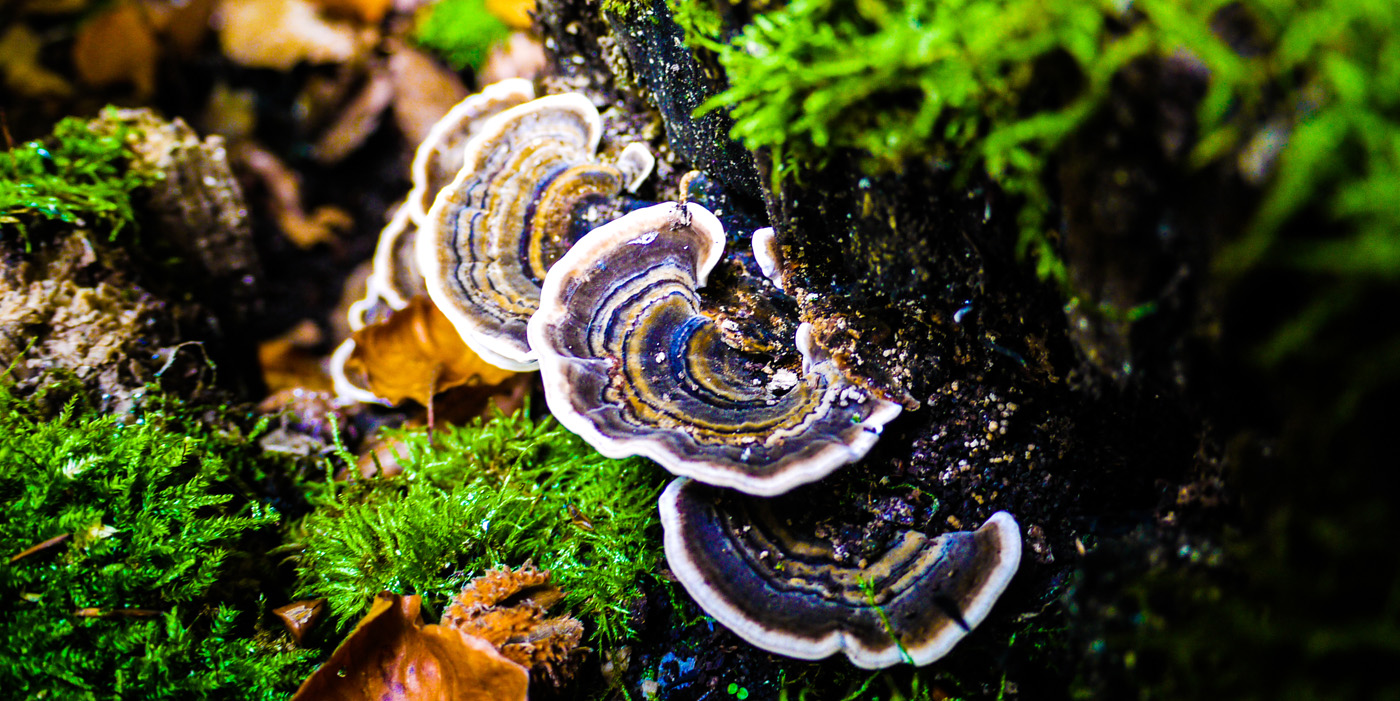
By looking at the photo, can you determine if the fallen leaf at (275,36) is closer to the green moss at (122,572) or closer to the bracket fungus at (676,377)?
the green moss at (122,572)

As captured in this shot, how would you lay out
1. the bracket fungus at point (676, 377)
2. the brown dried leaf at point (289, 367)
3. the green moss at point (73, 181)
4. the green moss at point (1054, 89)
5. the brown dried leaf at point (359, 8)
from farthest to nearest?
the brown dried leaf at point (359, 8) < the brown dried leaf at point (289, 367) < the green moss at point (73, 181) < the bracket fungus at point (676, 377) < the green moss at point (1054, 89)

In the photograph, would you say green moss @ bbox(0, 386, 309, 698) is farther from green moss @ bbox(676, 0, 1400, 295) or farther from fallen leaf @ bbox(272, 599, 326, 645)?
green moss @ bbox(676, 0, 1400, 295)

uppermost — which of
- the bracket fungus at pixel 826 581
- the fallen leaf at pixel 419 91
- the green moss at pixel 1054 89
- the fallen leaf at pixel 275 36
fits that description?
the green moss at pixel 1054 89

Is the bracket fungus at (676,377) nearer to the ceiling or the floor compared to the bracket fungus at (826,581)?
nearer to the ceiling

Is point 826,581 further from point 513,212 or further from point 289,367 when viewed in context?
point 289,367

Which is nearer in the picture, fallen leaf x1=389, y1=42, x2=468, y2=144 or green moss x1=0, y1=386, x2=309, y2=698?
green moss x1=0, y1=386, x2=309, y2=698

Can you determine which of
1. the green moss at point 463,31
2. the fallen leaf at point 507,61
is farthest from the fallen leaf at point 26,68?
the fallen leaf at point 507,61

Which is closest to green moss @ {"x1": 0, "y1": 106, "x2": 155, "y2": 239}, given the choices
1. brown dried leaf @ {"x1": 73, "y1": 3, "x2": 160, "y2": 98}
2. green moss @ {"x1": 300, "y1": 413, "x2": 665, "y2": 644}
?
green moss @ {"x1": 300, "y1": 413, "x2": 665, "y2": 644}
